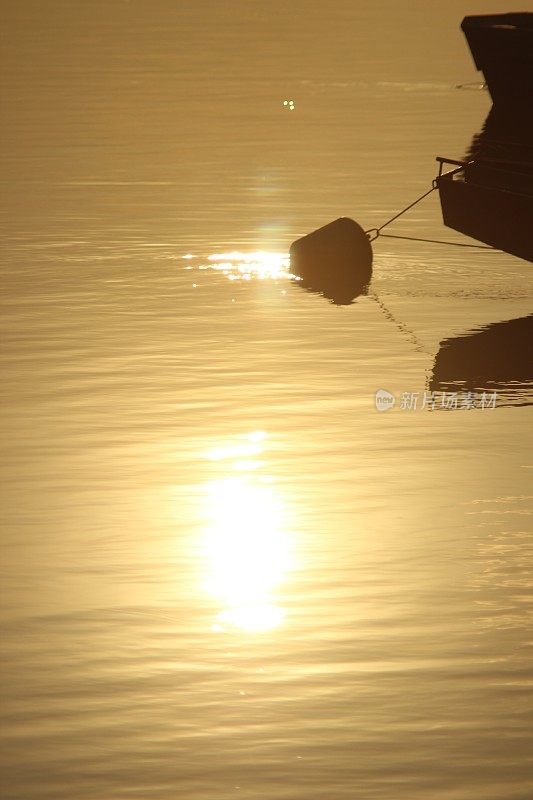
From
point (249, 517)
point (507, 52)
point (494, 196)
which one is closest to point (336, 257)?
point (494, 196)

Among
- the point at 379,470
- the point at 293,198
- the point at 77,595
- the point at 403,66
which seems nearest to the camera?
the point at 77,595

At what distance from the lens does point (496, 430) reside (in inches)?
566

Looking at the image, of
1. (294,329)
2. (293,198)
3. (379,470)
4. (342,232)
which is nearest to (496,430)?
(379,470)

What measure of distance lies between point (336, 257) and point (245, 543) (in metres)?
11.7

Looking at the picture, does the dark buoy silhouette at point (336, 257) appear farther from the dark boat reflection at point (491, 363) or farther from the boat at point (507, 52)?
the boat at point (507, 52)

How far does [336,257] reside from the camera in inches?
886

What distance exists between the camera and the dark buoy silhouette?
73.2 feet

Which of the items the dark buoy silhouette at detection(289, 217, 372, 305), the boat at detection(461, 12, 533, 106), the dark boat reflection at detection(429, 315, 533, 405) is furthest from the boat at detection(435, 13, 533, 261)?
the boat at detection(461, 12, 533, 106)

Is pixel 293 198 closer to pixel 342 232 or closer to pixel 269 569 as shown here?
pixel 342 232

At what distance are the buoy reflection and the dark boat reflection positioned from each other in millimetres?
3177

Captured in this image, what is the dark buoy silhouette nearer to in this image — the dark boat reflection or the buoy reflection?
the dark boat reflection

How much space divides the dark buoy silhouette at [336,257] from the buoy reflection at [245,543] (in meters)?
8.83

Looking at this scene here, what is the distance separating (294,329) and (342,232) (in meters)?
3.82

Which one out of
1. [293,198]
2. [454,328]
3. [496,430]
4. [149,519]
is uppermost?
[293,198]
